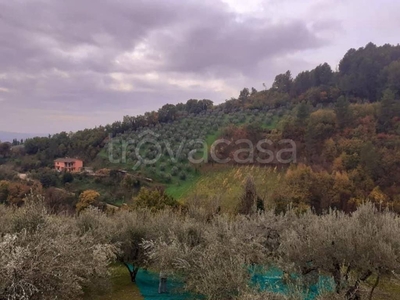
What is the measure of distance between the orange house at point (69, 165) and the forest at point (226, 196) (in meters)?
3.26

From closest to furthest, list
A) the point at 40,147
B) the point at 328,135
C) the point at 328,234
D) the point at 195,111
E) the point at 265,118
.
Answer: the point at 328,234 → the point at 328,135 → the point at 265,118 → the point at 40,147 → the point at 195,111

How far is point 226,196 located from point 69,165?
3395cm

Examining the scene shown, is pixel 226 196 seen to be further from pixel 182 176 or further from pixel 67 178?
pixel 67 178

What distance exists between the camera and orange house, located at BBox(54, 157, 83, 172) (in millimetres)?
63328

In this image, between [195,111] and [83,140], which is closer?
[83,140]

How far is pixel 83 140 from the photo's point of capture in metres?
76.4

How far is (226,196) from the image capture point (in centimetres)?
4525

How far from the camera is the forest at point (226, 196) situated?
11744 millimetres

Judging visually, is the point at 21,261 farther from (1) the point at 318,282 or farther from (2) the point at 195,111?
(2) the point at 195,111

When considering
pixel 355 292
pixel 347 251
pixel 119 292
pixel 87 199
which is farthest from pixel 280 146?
pixel 355 292

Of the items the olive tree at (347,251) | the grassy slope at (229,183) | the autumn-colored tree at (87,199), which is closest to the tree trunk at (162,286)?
the olive tree at (347,251)

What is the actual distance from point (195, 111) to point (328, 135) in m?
53.9

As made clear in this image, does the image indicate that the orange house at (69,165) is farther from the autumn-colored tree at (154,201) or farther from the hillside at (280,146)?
the autumn-colored tree at (154,201)

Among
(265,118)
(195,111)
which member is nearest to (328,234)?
(265,118)
